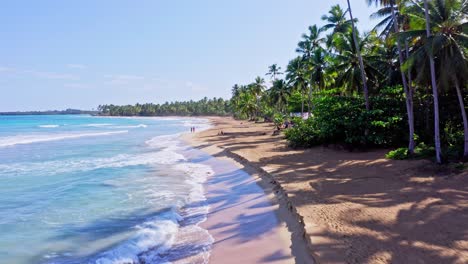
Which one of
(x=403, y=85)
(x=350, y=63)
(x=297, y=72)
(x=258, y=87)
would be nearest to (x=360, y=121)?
(x=403, y=85)

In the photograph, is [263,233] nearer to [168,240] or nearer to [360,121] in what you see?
[168,240]

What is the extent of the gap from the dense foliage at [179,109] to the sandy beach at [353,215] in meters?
104

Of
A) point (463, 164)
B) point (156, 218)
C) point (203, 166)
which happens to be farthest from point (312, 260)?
point (203, 166)

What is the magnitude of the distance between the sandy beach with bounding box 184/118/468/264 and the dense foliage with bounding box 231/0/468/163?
3347 millimetres

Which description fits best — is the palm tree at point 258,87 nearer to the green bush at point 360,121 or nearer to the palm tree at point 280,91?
the palm tree at point 280,91

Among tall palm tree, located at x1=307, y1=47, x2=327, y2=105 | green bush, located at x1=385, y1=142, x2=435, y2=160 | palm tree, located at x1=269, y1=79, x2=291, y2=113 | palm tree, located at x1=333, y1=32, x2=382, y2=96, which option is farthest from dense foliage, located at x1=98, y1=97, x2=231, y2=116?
green bush, located at x1=385, y1=142, x2=435, y2=160

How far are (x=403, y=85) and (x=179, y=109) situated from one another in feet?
434

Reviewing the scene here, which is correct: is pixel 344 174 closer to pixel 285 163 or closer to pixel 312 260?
pixel 285 163

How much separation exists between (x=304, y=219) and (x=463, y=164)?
8.40m

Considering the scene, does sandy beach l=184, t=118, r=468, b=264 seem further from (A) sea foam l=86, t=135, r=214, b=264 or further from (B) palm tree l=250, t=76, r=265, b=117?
(B) palm tree l=250, t=76, r=265, b=117

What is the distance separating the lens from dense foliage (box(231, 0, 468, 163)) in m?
14.0

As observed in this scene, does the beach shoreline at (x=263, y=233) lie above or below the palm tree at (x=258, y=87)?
below

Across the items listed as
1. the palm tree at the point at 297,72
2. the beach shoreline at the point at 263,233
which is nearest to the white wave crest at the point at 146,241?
the beach shoreline at the point at 263,233

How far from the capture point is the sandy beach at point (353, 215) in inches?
257
